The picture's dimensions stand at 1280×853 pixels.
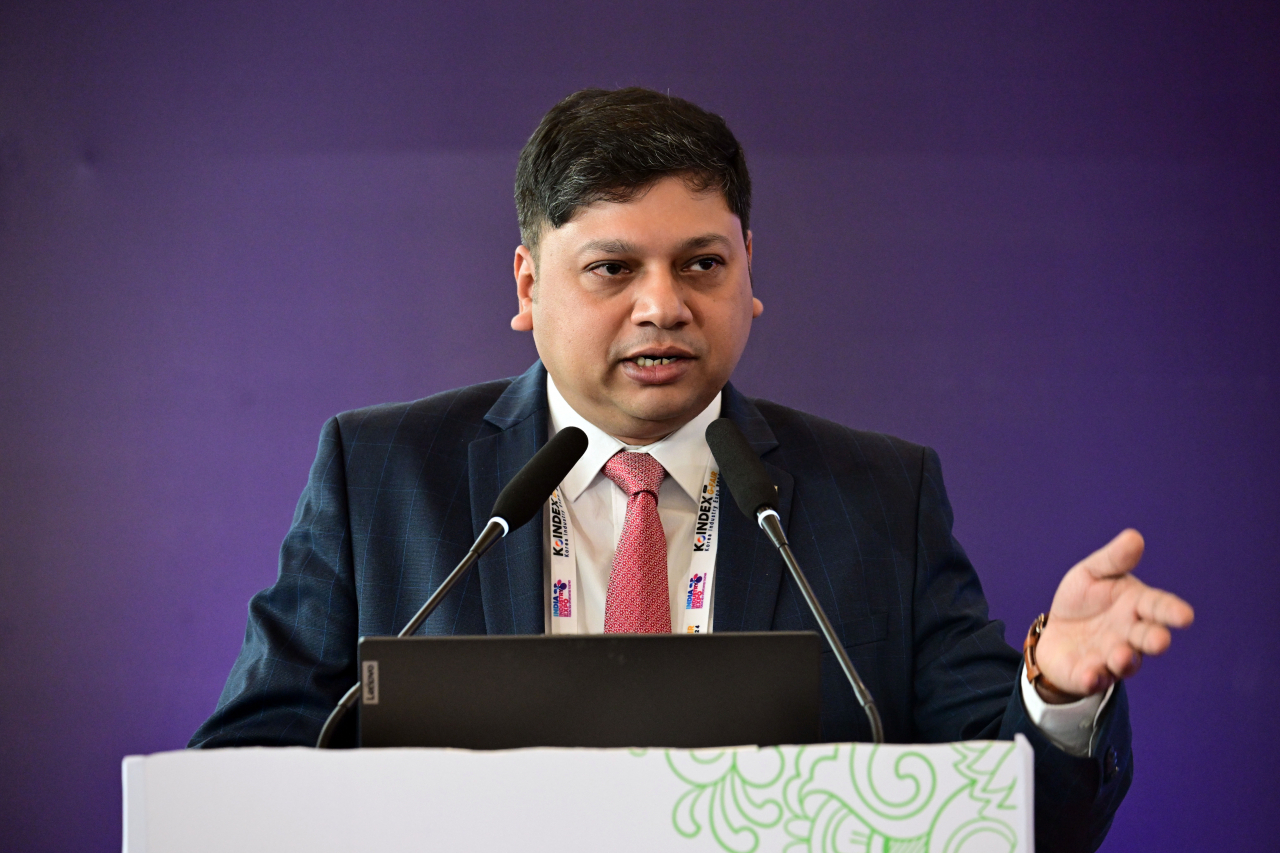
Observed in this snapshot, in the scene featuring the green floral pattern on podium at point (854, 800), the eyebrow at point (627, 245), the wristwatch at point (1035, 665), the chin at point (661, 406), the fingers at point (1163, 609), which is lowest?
the green floral pattern on podium at point (854, 800)

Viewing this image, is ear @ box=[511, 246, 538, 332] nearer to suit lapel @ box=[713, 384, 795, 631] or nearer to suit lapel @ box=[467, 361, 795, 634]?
suit lapel @ box=[467, 361, 795, 634]

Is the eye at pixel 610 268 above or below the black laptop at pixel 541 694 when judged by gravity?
above

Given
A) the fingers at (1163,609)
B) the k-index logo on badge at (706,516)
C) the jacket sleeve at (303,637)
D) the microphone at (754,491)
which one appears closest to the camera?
the fingers at (1163,609)

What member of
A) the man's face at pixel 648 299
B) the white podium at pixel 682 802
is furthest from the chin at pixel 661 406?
the white podium at pixel 682 802

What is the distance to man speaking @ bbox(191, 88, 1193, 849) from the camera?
4.77 ft

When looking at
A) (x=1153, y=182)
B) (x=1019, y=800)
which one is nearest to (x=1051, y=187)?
(x=1153, y=182)

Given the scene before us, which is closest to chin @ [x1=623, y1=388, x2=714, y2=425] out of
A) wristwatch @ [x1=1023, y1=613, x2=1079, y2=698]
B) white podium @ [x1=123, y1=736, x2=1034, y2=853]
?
wristwatch @ [x1=1023, y1=613, x2=1079, y2=698]

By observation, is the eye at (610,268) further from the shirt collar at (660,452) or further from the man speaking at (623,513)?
the shirt collar at (660,452)

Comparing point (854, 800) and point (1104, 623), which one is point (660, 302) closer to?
point (1104, 623)

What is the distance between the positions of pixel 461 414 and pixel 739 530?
467 mm

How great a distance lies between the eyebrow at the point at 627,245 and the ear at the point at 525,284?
167 mm

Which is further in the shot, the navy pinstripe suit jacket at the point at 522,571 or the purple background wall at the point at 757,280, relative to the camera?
the purple background wall at the point at 757,280

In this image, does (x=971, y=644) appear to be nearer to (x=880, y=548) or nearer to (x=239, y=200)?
(x=880, y=548)

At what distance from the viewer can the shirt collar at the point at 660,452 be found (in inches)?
62.8
